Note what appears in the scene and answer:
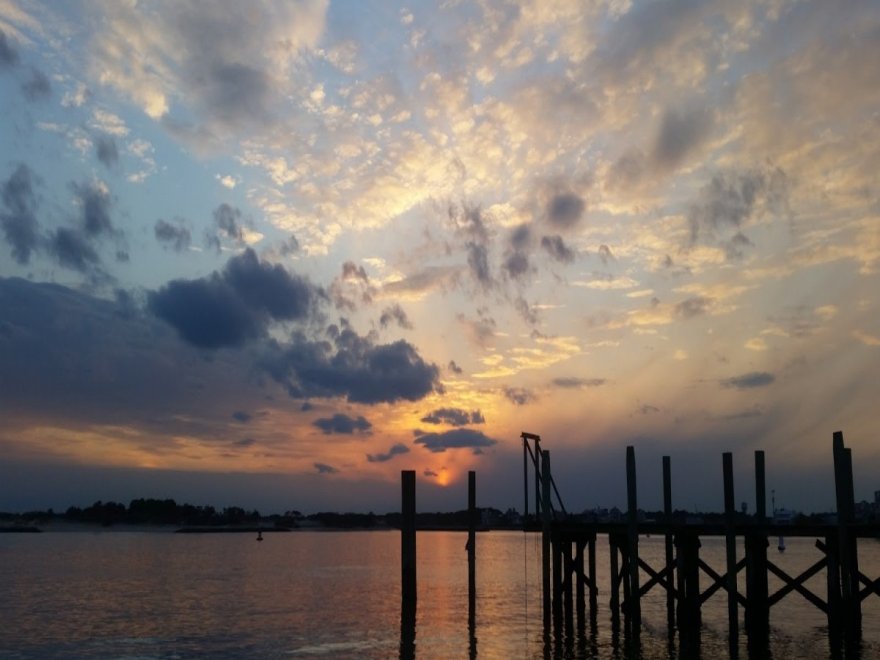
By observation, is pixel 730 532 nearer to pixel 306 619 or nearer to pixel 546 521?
pixel 546 521

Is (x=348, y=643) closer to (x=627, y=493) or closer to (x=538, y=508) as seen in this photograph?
(x=538, y=508)

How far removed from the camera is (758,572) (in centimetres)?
3197

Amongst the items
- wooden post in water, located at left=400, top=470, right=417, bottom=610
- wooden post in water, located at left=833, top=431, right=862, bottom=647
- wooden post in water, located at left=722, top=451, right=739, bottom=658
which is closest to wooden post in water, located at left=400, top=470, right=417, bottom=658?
wooden post in water, located at left=400, top=470, right=417, bottom=610

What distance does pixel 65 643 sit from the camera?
3466cm

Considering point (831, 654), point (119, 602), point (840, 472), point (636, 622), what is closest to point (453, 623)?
point (636, 622)

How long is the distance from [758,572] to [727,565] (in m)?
3.11

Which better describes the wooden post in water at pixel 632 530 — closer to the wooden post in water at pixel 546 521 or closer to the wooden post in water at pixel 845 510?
the wooden post in water at pixel 546 521

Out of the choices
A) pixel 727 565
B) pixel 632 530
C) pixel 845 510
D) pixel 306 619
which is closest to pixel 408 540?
pixel 306 619

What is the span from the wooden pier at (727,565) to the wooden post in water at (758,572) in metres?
0.04

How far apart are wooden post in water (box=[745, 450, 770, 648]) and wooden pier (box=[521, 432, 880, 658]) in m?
0.04

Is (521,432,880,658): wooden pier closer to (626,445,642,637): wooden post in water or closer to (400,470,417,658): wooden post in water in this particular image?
(626,445,642,637): wooden post in water

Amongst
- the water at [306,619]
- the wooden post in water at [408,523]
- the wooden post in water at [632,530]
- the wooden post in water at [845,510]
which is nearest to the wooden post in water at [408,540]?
the wooden post in water at [408,523]

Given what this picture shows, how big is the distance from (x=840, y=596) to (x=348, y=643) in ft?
59.5

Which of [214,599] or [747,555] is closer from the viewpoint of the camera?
[747,555]
